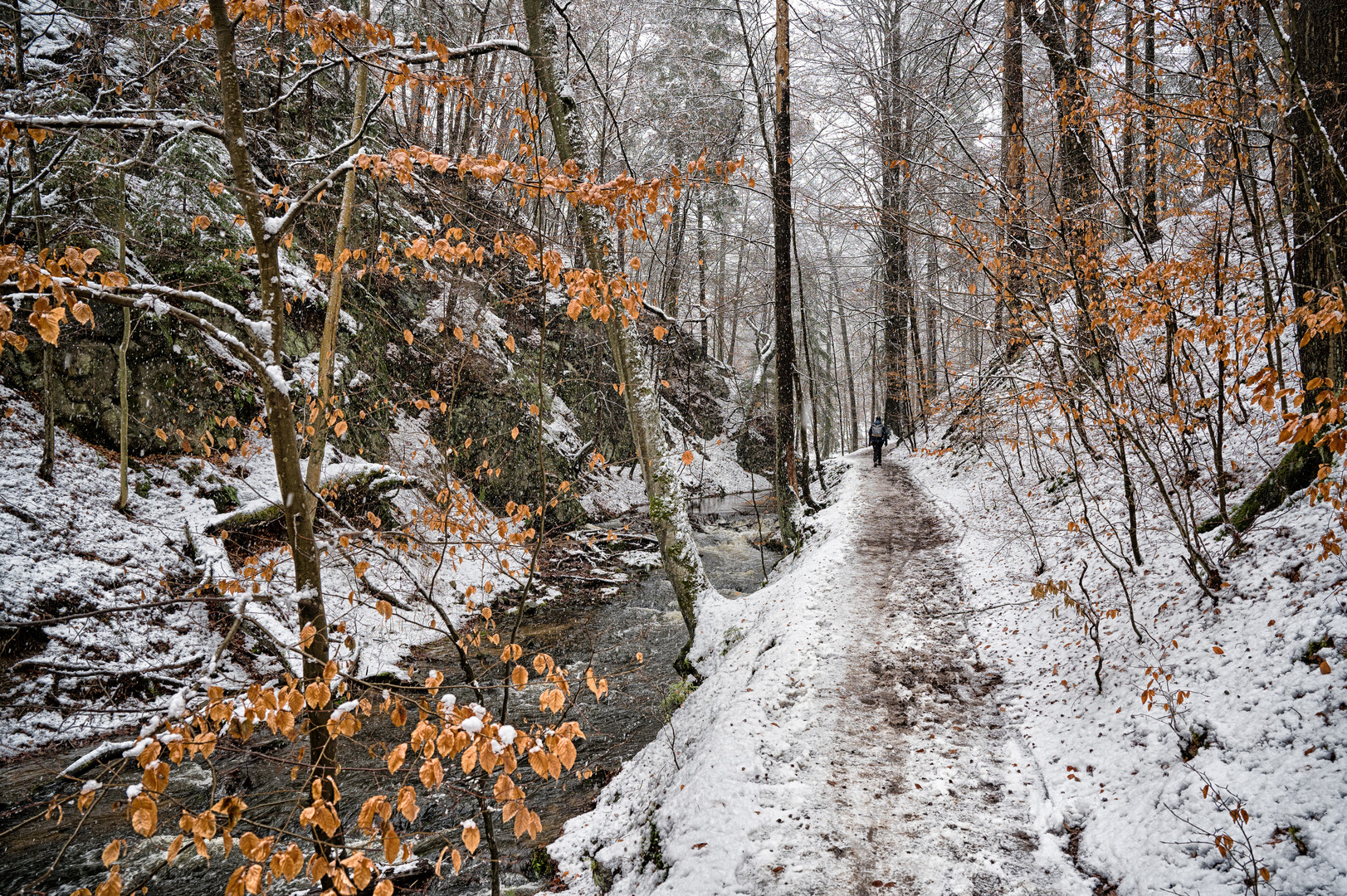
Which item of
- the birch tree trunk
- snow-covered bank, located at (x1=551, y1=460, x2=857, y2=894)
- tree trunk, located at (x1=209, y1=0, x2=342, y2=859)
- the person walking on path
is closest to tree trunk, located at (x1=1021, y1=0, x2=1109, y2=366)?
snow-covered bank, located at (x1=551, y1=460, x2=857, y2=894)

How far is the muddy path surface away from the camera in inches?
142

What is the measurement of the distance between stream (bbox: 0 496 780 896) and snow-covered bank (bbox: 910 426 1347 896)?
364cm

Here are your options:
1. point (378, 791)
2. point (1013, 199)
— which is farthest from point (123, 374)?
point (1013, 199)

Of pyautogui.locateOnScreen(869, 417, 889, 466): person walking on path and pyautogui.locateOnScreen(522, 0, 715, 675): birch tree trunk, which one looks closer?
pyautogui.locateOnScreen(522, 0, 715, 675): birch tree trunk

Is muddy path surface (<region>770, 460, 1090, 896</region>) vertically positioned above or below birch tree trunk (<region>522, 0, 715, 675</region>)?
below

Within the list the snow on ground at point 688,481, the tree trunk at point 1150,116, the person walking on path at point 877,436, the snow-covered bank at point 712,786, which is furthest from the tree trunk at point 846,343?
the snow-covered bank at point 712,786

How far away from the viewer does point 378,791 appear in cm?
586

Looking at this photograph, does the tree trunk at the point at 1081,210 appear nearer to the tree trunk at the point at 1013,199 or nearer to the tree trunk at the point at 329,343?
the tree trunk at the point at 1013,199

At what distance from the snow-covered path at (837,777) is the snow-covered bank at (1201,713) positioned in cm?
32

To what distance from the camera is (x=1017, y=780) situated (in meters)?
4.27

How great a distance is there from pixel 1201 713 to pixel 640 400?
20.2ft

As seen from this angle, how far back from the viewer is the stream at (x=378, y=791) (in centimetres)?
481

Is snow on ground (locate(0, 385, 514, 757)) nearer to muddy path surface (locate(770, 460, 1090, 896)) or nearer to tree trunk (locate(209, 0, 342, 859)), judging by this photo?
tree trunk (locate(209, 0, 342, 859))

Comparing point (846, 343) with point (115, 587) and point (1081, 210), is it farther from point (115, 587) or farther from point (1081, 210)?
point (115, 587)
